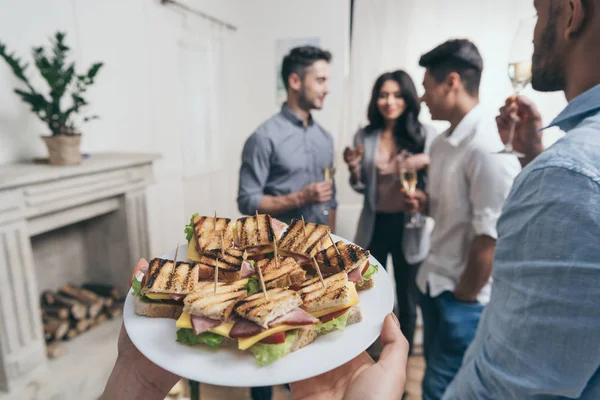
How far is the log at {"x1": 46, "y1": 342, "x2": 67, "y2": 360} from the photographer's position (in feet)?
7.57

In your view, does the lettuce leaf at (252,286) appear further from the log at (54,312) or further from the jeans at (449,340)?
the log at (54,312)

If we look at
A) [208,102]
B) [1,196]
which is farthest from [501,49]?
[1,196]

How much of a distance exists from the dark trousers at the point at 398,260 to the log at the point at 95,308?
6.19 ft

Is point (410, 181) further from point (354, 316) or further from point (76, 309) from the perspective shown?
point (76, 309)

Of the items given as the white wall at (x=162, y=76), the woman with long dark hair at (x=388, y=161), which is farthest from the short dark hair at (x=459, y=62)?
the white wall at (x=162, y=76)

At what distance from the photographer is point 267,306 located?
0.85 meters

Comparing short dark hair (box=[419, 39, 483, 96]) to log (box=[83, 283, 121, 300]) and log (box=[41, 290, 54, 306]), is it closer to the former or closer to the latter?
log (box=[83, 283, 121, 300])

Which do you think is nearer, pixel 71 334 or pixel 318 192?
pixel 318 192

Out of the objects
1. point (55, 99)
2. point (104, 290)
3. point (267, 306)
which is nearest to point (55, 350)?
point (104, 290)

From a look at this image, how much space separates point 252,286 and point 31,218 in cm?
171

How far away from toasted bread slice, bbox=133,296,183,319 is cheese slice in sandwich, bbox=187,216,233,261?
0.21 metres

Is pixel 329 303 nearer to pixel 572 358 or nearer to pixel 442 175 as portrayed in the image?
pixel 572 358

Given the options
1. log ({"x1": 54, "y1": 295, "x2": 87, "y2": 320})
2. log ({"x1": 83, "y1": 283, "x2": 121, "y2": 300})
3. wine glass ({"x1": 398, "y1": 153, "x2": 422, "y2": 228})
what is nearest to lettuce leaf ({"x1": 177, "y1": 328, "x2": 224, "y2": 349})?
wine glass ({"x1": 398, "y1": 153, "x2": 422, "y2": 228})

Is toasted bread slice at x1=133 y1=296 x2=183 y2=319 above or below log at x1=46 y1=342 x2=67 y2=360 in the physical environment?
above
